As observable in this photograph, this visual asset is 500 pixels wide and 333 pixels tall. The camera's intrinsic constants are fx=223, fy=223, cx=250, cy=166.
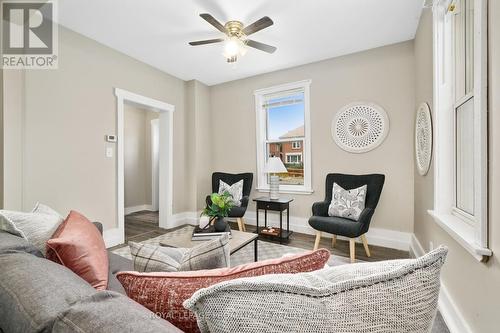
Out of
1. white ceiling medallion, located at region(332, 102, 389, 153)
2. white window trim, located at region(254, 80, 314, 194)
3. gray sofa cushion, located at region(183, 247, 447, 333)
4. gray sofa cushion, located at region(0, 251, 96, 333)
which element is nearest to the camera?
gray sofa cushion, located at region(183, 247, 447, 333)

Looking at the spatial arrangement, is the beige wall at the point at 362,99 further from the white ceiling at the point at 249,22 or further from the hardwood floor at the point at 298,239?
the hardwood floor at the point at 298,239

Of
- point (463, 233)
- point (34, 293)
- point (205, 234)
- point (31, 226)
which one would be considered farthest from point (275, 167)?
point (34, 293)

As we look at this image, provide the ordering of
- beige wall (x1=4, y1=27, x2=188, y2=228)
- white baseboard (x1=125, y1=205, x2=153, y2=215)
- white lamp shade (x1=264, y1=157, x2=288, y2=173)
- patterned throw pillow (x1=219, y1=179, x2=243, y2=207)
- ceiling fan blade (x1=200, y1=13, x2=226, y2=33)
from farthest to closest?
white baseboard (x1=125, y1=205, x2=153, y2=215) → patterned throw pillow (x1=219, y1=179, x2=243, y2=207) → white lamp shade (x1=264, y1=157, x2=288, y2=173) → beige wall (x1=4, y1=27, x2=188, y2=228) → ceiling fan blade (x1=200, y1=13, x2=226, y2=33)

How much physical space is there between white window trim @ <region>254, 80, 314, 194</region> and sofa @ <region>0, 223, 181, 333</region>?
323 cm

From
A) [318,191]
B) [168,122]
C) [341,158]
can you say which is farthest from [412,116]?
[168,122]

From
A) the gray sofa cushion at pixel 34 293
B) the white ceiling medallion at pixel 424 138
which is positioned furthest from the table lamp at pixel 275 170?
the gray sofa cushion at pixel 34 293

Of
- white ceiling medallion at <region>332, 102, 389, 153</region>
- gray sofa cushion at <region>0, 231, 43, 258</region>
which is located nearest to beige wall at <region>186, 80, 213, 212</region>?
white ceiling medallion at <region>332, 102, 389, 153</region>

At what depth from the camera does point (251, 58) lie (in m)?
3.35

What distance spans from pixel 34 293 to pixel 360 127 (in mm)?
3427

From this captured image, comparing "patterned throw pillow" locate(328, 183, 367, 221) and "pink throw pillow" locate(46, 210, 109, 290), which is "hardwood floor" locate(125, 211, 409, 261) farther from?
"pink throw pillow" locate(46, 210, 109, 290)

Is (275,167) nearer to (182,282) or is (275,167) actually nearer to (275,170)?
(275,170)

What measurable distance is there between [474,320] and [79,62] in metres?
4.25

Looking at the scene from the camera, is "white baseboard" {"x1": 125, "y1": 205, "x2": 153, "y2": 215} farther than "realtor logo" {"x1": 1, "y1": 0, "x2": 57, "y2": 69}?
Yes

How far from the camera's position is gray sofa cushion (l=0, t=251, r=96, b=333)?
513 millimetres
